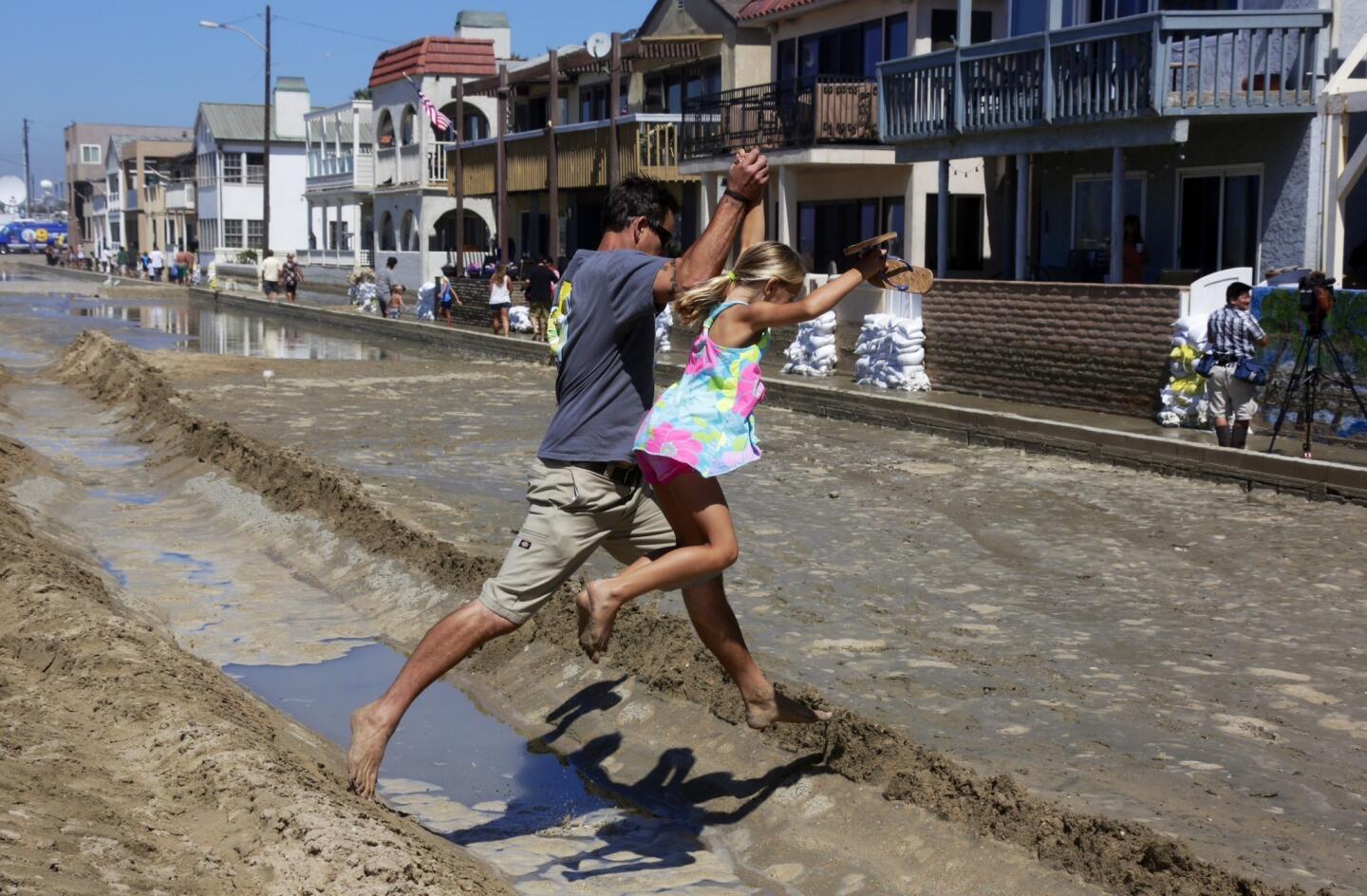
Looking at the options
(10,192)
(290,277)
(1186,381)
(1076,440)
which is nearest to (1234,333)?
(1076,440)

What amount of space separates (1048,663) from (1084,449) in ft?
26.9

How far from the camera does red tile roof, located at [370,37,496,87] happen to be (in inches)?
2024

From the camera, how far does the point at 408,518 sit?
1086 cm

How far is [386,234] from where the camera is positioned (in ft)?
189

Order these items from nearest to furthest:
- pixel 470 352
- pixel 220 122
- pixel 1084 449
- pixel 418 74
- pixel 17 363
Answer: pixel 1084 449 → pixel 17 363 → pixel 470 352 → pixel 418 74 → pixel 220 122

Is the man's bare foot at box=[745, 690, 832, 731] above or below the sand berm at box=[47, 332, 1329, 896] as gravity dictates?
above

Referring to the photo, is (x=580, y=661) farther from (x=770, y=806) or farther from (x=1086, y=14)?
(x=1086, y=14)

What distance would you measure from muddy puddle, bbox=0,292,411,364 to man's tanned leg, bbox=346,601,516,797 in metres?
24.2

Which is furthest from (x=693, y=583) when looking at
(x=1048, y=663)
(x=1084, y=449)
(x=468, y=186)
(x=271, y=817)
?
(x=468, y=186)

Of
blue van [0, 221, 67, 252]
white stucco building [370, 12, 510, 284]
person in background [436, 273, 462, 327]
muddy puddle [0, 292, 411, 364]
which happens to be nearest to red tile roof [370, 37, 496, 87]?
white stucco building [370, 12, 510, 284]

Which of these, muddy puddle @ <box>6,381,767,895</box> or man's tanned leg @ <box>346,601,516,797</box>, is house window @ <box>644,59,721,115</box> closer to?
muddy puddle @ <box>6,381,767,895</box>

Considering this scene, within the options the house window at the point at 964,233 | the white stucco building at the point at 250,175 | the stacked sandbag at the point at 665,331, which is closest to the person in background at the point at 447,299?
the stacked sandbag at the point at 665,331

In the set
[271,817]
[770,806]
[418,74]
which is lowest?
[770,806]

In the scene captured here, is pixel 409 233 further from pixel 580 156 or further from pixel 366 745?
pixel 366 745
